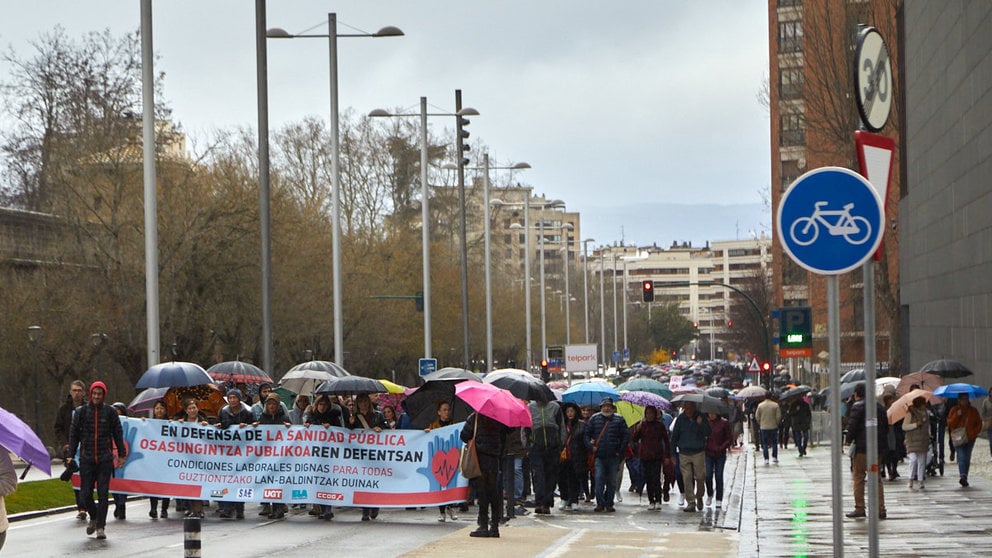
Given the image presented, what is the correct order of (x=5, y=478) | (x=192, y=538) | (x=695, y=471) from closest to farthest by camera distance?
(x=192, y=538) < (x=5, y=478) < (x=695, y=471)

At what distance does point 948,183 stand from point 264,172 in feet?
76.2

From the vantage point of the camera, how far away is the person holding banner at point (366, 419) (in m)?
20.6

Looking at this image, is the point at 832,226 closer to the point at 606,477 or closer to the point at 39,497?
the point at 606,477

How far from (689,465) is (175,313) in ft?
84.1

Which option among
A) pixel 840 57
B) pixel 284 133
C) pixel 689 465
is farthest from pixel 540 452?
pixel 284 133

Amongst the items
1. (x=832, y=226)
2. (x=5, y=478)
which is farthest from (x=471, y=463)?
(x=832, y=226)

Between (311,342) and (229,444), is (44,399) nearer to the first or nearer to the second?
(311,342)

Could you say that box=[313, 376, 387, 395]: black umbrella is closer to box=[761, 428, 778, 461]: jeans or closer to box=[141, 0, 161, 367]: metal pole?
box=[141, 0, 161, 367]: metal pole

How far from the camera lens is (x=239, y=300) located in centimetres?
4719

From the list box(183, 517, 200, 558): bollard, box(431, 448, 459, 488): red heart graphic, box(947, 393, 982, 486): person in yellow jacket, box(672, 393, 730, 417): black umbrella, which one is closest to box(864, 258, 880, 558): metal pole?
box(183, 517, 200, 558): bollard

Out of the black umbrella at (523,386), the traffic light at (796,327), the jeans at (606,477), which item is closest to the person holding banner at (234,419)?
the black umbrella at (523,386)

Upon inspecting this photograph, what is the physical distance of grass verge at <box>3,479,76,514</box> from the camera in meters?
22.7

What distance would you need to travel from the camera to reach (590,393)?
987 inches

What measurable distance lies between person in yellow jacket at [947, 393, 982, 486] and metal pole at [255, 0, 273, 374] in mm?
12613
